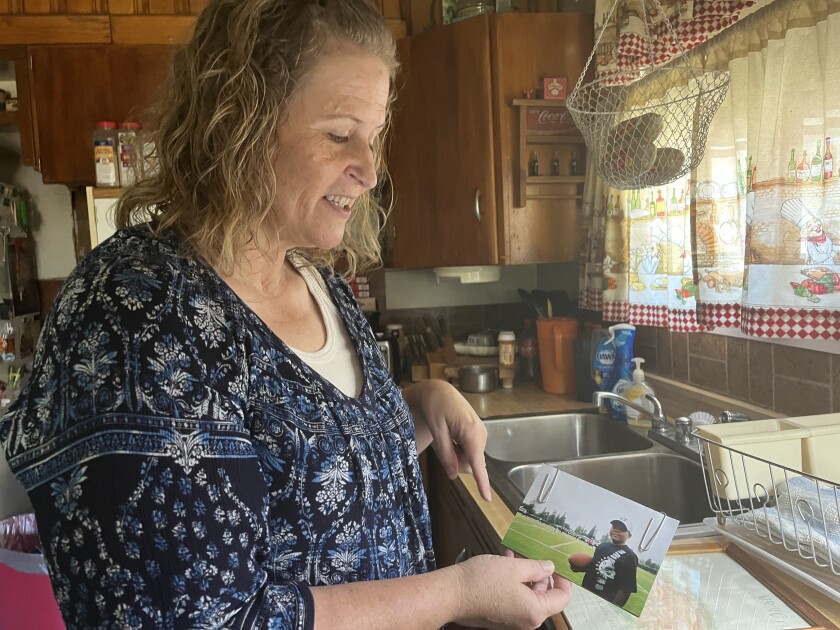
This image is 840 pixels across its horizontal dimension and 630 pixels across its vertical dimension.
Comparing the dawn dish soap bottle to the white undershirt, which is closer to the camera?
the white undershirt

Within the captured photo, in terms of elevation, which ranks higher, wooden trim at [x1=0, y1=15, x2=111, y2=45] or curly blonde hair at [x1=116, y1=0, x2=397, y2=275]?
wooden trim at [x1=0, y1=15, x2=111, y2=45]

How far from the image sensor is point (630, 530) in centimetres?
87

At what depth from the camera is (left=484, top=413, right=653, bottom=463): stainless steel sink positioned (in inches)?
81.2

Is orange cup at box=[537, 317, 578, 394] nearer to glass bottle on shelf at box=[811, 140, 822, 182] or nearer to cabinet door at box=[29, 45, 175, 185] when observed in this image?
glass bottle on shelf at box=[811, 140, 822, 182]

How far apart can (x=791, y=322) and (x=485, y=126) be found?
1163 mm

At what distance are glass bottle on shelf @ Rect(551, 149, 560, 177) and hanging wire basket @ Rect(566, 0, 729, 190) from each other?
445 millimetres

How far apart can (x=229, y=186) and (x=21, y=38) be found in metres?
2.22

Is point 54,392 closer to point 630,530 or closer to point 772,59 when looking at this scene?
point 630,530

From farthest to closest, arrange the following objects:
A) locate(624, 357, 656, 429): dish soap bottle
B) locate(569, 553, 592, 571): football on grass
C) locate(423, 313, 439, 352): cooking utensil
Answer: locate(423, 313, 439, 352): cooking utensil, locate(624, 357, 656, 429): dish soap bottle, locate(569, 553, 592, 571): football on grass

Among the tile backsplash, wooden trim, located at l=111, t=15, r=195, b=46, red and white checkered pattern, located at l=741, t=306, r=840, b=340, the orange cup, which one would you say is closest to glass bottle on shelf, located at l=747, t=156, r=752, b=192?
red and white checkered pattern, located at l=741, t=306, r=840, b=340

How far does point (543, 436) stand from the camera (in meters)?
2.10

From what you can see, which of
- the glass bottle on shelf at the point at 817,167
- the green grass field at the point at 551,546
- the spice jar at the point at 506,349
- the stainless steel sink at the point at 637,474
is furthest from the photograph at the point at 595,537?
the spice jar at the point at 506,349

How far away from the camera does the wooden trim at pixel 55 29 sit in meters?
2.44

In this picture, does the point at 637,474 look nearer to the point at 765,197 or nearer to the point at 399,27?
the point at 765,197
